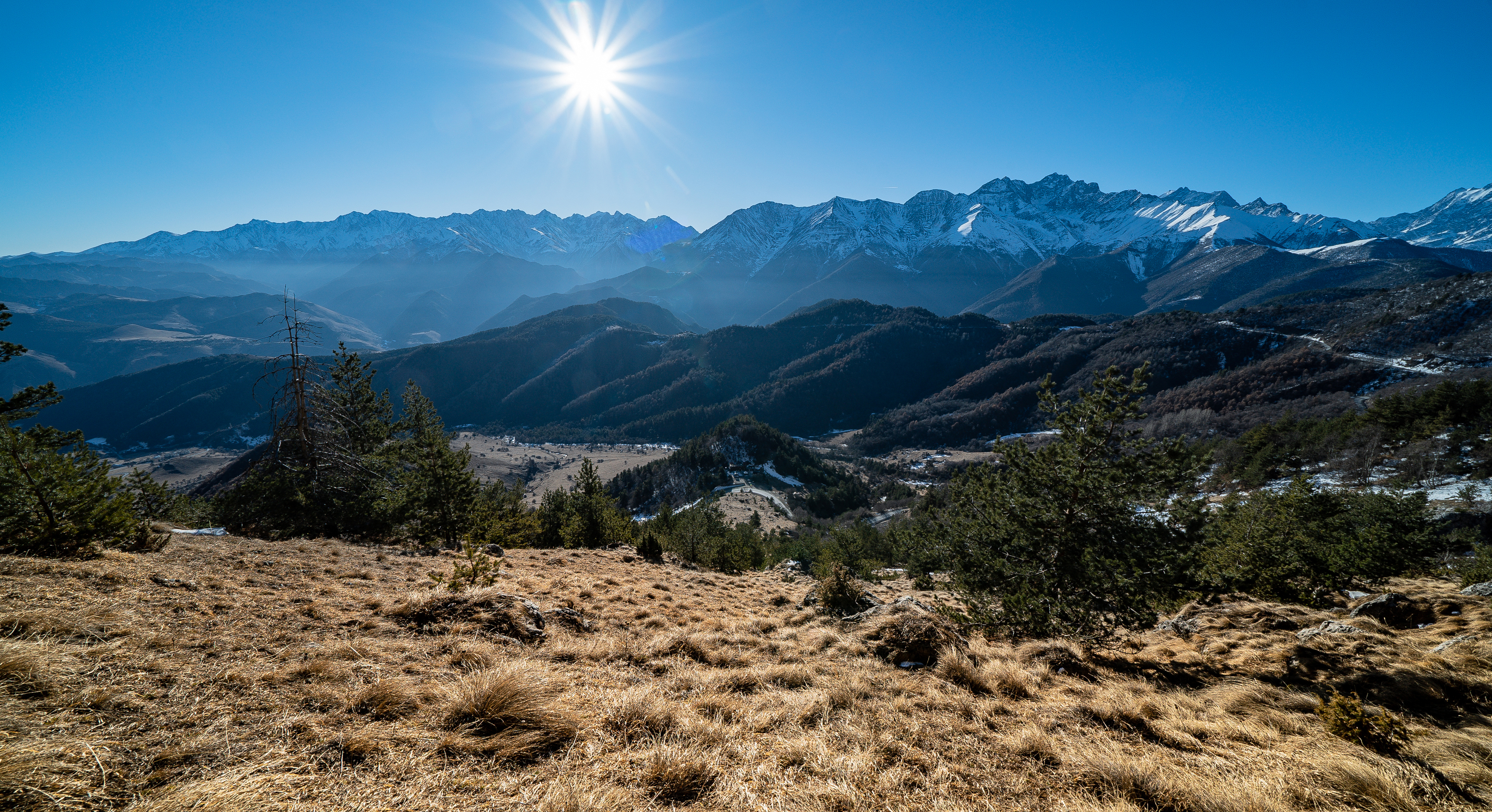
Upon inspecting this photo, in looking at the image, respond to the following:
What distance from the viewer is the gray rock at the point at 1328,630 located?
32.8 feet

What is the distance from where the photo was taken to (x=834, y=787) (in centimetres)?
412

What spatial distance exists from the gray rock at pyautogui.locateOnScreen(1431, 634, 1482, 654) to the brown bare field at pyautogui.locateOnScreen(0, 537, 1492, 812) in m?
0.15

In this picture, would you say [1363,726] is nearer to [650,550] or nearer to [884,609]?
[884,609]

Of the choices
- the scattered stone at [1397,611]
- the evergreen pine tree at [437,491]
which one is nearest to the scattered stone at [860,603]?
the scattered stone at [1397,611]

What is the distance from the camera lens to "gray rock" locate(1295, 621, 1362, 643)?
10000 mm

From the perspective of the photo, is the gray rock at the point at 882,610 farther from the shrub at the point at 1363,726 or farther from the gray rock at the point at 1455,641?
the gray rock at the point at 1455,641

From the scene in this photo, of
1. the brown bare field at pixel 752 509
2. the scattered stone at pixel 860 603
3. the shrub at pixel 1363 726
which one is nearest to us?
the shrub at pixel 1363 726

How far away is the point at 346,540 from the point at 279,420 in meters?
4.75

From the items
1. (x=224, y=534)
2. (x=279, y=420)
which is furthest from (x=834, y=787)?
(x=279, y=420)

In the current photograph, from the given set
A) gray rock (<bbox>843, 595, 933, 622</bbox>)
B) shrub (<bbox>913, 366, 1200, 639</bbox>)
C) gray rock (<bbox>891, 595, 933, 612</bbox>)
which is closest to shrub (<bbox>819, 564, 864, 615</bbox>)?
gray rock (<bbox>843, 595, 933, 622</bbox>)

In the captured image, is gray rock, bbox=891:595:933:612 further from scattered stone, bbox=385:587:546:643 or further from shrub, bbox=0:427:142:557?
shrub, bbox=0:427:142:557

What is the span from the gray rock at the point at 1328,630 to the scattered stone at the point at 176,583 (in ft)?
66.2

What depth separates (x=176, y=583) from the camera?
23.8 feet

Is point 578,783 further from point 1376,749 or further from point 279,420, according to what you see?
point 279,420
